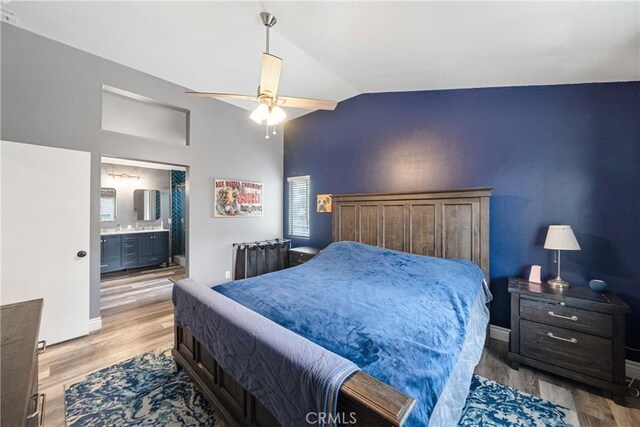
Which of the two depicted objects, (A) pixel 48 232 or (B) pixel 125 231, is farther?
(B) pixel 125 231

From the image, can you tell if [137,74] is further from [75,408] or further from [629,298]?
[629,298]

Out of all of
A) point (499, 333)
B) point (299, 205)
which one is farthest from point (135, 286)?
point (499, 333)

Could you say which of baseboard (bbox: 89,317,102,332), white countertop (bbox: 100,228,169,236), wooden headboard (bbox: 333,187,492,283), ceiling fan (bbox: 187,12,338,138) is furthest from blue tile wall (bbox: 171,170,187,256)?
ceiling fan (bbox: 187,12,338,138)

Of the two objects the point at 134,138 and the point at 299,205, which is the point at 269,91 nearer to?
the point at 134,138

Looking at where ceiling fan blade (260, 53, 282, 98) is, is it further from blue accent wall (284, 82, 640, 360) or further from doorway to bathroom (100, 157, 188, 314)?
doorway to bathroom (100, 157, 188, 314)

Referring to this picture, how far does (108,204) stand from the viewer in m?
5.53

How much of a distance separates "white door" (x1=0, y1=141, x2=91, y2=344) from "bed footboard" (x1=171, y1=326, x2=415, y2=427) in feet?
5.06

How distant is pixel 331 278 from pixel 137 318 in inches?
107

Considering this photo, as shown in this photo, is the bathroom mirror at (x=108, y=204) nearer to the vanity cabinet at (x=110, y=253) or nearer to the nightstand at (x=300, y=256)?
the vanity cabinet at (x=110, y=253)

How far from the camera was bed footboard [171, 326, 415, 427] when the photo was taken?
0.83 metres

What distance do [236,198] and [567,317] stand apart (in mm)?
4299

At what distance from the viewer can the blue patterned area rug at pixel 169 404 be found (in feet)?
5.53

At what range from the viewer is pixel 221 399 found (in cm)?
159

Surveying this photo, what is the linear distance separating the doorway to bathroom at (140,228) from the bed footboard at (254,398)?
107 inches
